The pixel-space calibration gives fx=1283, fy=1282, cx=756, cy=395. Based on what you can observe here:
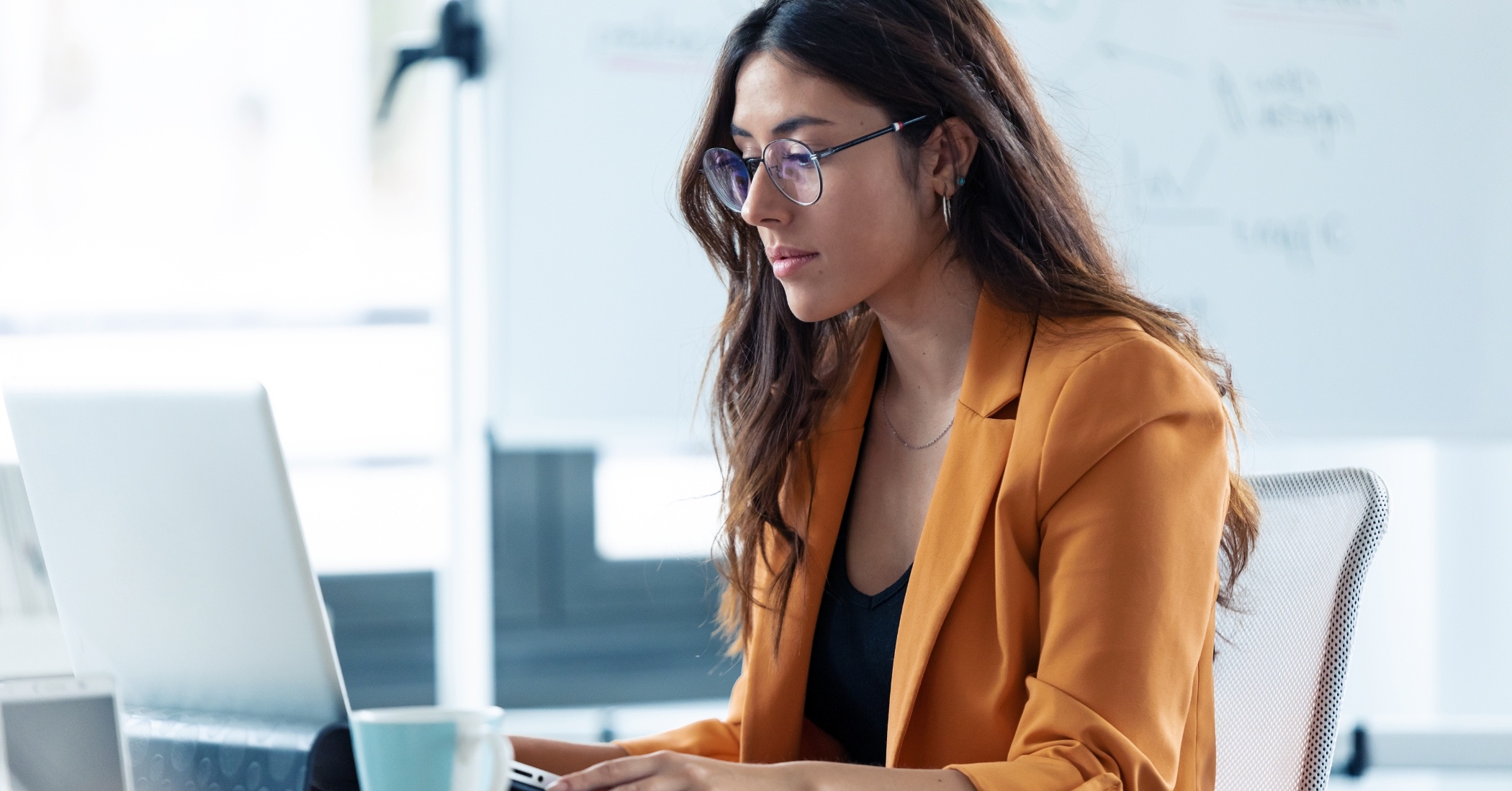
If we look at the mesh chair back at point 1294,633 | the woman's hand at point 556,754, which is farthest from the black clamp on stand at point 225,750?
the mesh chair back at point 1294,633

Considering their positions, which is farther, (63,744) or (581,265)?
(581,265)

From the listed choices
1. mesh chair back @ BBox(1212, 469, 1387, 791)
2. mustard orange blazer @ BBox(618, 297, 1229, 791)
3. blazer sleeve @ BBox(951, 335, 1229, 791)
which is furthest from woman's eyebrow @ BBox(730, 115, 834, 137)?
mesh chair back @ BBox(1212, 469, 1387, 791)

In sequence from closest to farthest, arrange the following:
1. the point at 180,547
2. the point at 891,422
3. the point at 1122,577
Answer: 1. the point at 180,547
2. the point at 1122,577
3. the point at 891,422

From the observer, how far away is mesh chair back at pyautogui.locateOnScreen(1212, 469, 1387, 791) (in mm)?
1019

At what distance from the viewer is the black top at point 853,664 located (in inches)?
45.1

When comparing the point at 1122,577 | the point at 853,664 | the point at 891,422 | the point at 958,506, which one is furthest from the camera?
the point at 891,422

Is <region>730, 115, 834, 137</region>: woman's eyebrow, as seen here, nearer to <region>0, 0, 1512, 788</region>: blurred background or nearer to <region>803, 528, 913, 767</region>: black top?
<region>803, 528, 913, 767</region>: black top

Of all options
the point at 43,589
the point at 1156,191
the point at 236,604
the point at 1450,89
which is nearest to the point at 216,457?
the point at 236,604

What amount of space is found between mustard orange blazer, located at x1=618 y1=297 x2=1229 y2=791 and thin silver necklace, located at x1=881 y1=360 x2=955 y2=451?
0.37 feet

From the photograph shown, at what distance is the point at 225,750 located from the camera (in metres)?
0.75

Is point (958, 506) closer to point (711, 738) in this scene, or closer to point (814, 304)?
point (814, 304)

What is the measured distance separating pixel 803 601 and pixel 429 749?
64cm

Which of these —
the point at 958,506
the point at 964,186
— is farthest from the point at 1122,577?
the point at 964,186

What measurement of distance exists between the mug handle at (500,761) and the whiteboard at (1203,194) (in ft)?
3.56
